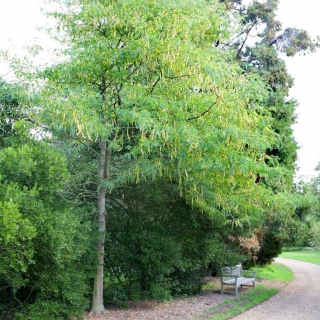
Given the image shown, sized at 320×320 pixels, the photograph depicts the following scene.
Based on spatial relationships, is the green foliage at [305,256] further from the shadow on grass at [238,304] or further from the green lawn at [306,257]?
the shadow on grass at [238,304]

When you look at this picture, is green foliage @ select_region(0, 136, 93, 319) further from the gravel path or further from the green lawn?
the green lawn

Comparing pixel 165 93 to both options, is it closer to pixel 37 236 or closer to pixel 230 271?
pixel 37 236

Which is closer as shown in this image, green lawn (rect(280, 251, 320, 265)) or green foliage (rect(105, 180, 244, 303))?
green foliage (rect(105, 180, 244, 303))

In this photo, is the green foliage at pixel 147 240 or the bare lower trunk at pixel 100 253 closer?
the bare lower trunk at pixel 100 253

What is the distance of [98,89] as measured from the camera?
9539 mm

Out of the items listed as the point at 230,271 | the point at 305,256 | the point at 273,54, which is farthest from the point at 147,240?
the point at 305,256

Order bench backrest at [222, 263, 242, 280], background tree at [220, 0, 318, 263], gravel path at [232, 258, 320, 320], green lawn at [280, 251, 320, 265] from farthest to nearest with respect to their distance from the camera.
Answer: green lawn at [280, 251, 320, 265]
background tree at [220, 0, 318, 263]
bench backrest at [222, 263, 242, 280]
gravel path at [232, 258, 320, 320]

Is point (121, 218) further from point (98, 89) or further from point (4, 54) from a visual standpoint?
point (4, 54)

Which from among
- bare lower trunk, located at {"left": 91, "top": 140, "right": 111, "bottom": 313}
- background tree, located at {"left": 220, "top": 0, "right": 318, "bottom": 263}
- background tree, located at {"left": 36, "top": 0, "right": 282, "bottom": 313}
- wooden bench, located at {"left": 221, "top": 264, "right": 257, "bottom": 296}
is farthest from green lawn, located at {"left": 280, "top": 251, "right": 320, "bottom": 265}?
background tree, located at {"left": 36, "top": 0, "right": 282, "bottom": 313}

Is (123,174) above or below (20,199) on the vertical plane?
above

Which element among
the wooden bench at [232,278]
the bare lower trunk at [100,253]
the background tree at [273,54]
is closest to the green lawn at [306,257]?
the background tree at [273,54]

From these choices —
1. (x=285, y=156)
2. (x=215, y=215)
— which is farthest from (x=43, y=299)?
(x=285, y=156)

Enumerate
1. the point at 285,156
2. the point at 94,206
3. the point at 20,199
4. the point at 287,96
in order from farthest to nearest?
the point at 287,96 → the point at 285,156 → the point at 94,206 → the point at 20,199

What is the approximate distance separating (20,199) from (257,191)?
4997 millimetres
